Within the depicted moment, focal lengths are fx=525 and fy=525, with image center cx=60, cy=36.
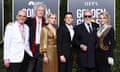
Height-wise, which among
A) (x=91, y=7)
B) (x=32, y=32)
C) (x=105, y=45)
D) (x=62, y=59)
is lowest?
→ (x=62, y=59)

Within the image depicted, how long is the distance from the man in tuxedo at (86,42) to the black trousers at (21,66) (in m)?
0.86

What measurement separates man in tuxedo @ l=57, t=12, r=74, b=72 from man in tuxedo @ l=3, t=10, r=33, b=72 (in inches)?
20.9

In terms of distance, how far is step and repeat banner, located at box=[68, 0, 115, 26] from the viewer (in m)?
9.73

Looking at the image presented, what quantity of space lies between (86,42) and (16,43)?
116 centimetres

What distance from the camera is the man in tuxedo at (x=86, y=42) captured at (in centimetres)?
856

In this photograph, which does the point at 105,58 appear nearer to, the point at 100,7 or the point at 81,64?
the point at 81,64

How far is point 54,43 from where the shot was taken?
8445mm

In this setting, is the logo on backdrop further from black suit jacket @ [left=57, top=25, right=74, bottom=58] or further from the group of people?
black suit jacket @ [left=57, top=25, right=74, bottom=58]

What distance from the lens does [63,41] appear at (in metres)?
8.48

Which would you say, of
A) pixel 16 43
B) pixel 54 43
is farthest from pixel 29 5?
pixel 16 43

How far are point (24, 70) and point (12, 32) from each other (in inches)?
28.7

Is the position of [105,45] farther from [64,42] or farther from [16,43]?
[16,43]

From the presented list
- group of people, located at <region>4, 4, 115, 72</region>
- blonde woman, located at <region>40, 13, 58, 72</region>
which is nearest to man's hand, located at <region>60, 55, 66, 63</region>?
group of people, located at <region>4, 4, 115, 72</region>

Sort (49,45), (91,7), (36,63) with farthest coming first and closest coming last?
(91,7) < (36,63) < (49,45)
